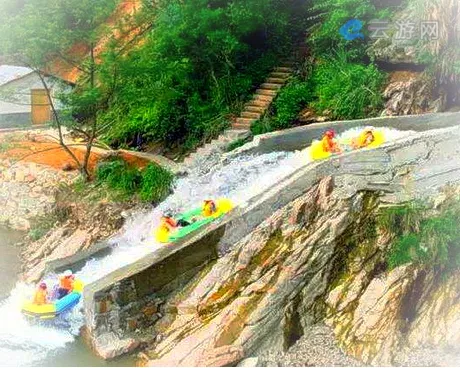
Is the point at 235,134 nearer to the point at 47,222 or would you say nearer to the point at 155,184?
the point at 155,184

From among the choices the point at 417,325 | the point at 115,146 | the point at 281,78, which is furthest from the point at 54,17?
the point at 417,325

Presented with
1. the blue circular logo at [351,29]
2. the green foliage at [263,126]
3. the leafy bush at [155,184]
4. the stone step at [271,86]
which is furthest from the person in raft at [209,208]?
the blue circular logo at [351,29]

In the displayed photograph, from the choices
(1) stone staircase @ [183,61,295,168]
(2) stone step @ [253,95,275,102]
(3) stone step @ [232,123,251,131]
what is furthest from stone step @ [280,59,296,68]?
(3) stone step @ [232,123,251,131]

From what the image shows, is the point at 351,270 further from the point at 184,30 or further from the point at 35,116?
the point at 35,116

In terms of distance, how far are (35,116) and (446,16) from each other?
8.68 m

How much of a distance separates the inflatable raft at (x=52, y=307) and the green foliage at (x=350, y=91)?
16.9 ft

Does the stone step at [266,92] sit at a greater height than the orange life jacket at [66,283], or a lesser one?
greater

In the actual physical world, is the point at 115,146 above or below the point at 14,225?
above

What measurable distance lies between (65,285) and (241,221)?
2.20 metres

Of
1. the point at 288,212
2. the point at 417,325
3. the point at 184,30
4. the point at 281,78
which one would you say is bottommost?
the point at 417,325

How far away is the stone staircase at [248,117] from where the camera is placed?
11016 mm

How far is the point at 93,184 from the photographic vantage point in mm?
10742

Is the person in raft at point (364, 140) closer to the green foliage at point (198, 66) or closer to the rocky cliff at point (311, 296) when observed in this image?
the rocky cliff at point (311, 296)

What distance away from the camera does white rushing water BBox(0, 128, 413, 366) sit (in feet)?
24.0
